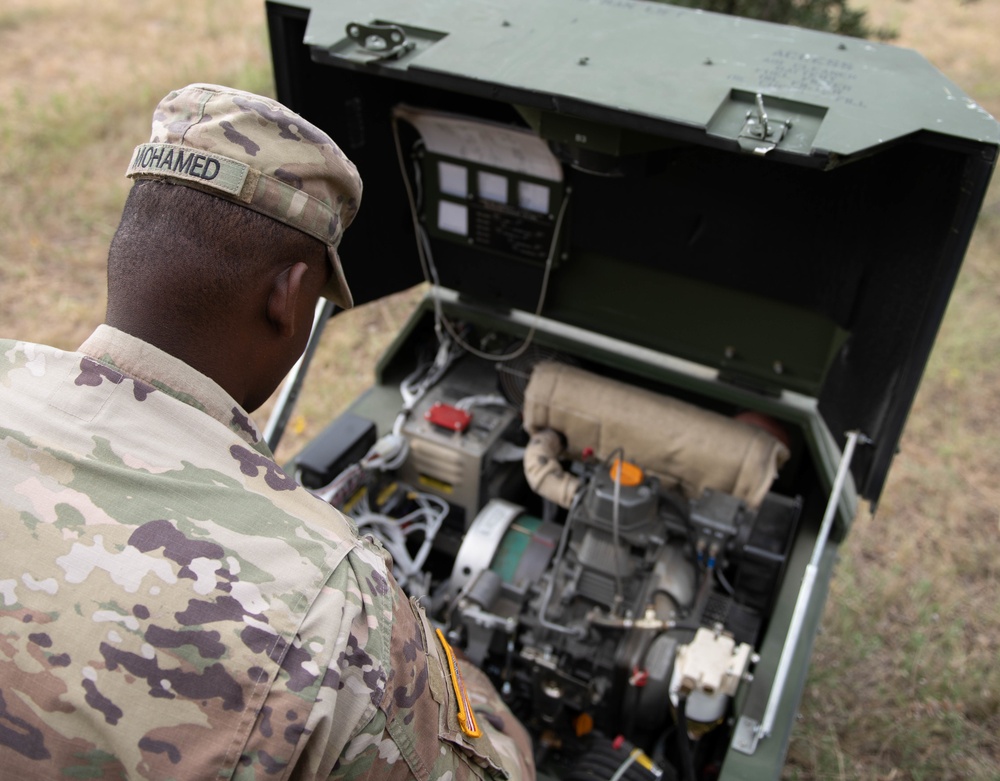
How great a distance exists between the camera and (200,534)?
1181 millimetres

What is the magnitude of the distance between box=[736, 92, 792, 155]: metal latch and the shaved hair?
0.98m

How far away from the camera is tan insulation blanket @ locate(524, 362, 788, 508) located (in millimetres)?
2539

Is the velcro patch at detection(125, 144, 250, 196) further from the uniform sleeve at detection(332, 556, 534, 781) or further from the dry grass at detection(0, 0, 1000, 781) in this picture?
the dry grass at detection(0, 0, 1000, 781)

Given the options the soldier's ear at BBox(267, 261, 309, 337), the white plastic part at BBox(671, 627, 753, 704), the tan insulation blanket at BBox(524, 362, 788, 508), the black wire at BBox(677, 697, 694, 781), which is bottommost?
the black wire at BBox(677, 697, 694, 781)

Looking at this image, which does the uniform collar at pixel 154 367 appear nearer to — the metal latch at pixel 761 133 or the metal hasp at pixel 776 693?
the metal latch at pixel 761 133

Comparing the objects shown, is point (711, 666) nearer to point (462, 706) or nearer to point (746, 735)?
point (746, 735)

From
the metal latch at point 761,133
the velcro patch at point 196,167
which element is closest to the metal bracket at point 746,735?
the metal latch at point 761,133

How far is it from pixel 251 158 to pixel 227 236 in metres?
0.14

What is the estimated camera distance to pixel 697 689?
6.92 ft

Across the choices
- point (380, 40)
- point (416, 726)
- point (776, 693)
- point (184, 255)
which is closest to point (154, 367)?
point (184, 255)

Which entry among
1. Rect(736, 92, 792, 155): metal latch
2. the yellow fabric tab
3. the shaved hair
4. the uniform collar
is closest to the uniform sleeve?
the yellow fabric tab

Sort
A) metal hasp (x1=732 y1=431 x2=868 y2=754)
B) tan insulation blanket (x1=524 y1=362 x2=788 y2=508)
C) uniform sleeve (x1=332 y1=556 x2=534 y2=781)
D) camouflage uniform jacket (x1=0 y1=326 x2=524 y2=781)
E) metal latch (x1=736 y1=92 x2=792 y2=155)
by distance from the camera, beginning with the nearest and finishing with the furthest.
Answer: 1. camouflage uniform jacket (x1=0 y1=326 x2=524 y2=781)
2. uniform sleeve (x1=332 y1=556 x2=534 y2=781)
3. metal latch (x1=736 y1=92 x2=792 y2=155)
4. metal hasp (x1=732 y1=431 x2=868 y2=754)
5. tan insulation blanket (x1=524 y1=362 x2=788 y2=508)

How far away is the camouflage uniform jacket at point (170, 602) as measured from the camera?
110 centimetres

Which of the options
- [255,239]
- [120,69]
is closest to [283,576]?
[255,239]
